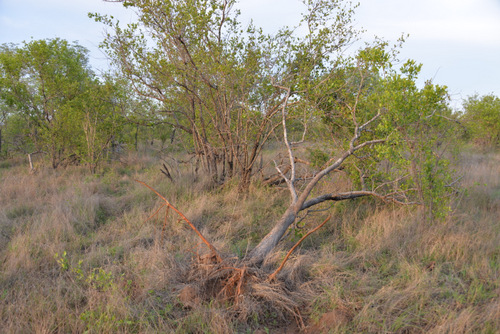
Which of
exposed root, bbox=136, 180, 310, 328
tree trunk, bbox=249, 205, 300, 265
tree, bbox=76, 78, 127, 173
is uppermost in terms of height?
tree, bbox=76, 78, 127, 173

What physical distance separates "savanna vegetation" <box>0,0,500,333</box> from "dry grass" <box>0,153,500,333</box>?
2cm

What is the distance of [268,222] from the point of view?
16.2ft

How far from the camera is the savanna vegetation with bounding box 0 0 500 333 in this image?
2.67 metres

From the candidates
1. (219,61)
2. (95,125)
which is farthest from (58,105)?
(219,61)

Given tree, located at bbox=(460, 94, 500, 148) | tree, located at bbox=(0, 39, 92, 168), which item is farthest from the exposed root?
tree, located at bbox=(460, 94, 500, 148)

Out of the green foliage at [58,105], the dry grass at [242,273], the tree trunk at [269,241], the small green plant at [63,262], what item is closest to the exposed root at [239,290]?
the dry grass at [242,273]

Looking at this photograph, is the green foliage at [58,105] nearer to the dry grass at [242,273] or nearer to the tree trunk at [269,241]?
the dry grass at [242,273]

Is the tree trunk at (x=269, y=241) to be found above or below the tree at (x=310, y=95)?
below

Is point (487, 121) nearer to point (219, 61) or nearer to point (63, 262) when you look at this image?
point (219, 61)

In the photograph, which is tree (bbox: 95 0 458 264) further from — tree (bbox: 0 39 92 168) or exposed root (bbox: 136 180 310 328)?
tree (bbox: 0 39 92 168)

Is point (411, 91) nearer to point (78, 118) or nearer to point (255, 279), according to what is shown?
point (255, 279)

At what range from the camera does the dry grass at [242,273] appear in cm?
254

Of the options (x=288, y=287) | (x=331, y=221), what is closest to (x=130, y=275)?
(x=288, y=287)

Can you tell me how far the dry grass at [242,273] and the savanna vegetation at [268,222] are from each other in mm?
21
